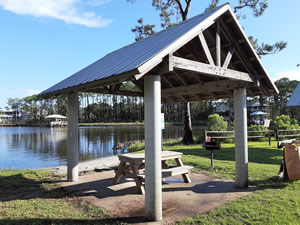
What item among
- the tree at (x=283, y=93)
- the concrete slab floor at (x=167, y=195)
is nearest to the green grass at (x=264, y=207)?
the concrete slab floor at (x=167, y=195)

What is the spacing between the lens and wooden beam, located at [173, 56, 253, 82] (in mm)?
4258

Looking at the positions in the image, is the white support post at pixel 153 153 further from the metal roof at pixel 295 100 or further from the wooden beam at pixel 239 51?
the metal roof at pixel 295 100

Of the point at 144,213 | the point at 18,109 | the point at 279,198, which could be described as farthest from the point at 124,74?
the point at 18,109

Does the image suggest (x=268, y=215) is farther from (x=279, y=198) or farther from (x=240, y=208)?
(x=279, y=198)

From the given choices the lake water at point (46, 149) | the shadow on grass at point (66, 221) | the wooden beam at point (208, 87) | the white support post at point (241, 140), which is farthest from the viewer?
the lake water at point (46, 149)

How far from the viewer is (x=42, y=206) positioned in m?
4.70

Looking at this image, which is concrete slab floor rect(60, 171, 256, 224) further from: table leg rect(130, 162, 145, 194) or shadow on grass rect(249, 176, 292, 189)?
shadow on grass rect(249, 176, 292, 189)

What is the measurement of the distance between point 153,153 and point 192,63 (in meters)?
1.91

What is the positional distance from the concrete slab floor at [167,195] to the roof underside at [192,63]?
2476mm

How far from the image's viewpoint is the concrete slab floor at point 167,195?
4.31 meters

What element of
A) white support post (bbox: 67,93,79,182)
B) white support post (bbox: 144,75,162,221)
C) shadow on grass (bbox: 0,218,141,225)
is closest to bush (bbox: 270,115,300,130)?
white support post (bbox: 67,93,79,182)

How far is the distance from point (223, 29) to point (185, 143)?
37.2ft

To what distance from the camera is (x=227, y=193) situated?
17.7 feet

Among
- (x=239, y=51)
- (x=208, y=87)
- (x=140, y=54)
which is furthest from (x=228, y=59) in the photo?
(x=140, y=54)
